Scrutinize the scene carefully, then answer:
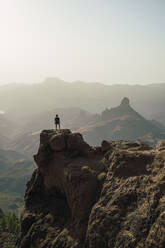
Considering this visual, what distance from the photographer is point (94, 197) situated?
25.3 m

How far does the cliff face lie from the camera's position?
19.3 metres

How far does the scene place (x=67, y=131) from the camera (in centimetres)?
3531

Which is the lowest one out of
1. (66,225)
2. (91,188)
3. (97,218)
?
(66,225)

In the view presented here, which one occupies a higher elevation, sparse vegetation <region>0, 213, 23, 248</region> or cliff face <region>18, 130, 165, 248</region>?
cliff face <region>18, 130, 165, 248</region>

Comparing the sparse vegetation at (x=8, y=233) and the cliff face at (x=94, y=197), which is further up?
the cliff face at (x=94, y=197)

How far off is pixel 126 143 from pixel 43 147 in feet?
39.9

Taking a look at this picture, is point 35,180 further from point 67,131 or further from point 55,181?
point 67,131

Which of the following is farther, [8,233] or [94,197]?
[8,233]

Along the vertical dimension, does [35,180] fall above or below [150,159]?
below

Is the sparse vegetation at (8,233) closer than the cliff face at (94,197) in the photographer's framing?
No

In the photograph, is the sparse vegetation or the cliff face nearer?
the cliff face

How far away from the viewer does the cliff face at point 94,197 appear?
1934 cm

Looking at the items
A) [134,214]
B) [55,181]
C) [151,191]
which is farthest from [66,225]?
[151,191]

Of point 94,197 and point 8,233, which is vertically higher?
point 94,197
